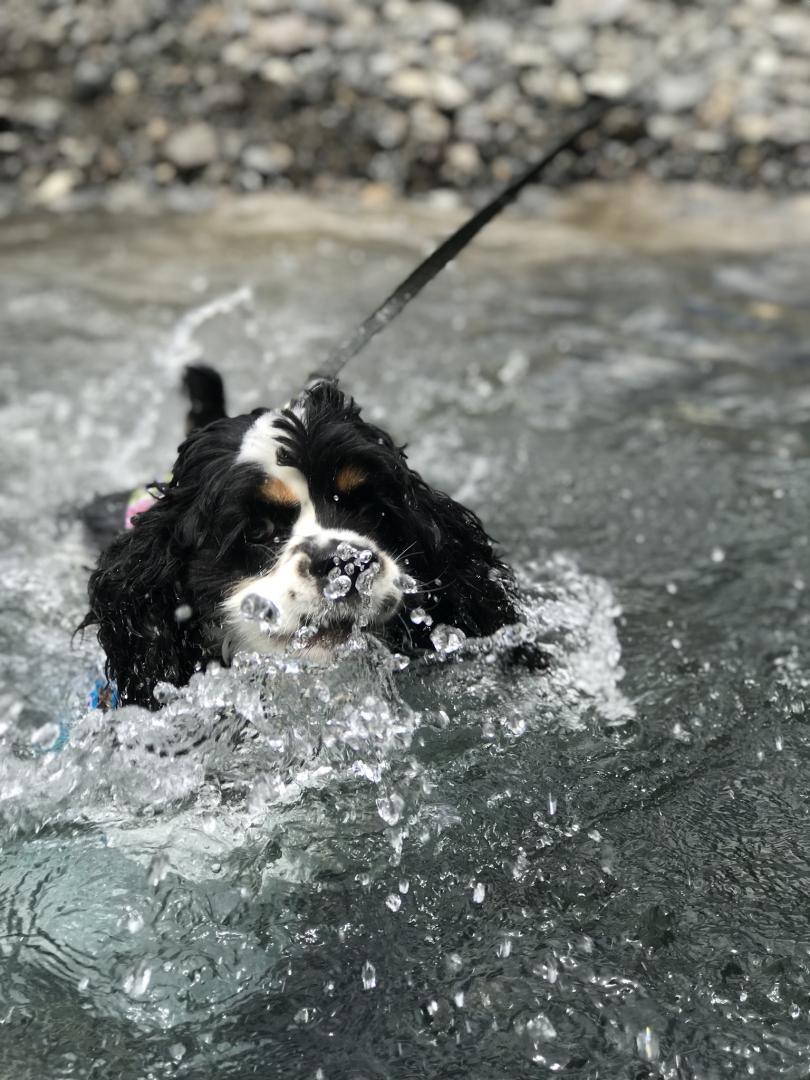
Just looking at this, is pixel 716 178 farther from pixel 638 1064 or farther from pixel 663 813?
pixel 638 1064

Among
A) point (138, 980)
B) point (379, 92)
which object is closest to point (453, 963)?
point (138, 980)

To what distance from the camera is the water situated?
8.05 feet

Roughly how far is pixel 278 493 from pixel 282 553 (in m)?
0.13

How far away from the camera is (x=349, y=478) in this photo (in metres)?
2.89

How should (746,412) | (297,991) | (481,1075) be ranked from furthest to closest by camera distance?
(746,412)
(297,991)
(481,1075)

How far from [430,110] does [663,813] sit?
284 inches

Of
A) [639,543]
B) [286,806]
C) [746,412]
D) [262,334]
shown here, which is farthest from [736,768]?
[262,334]

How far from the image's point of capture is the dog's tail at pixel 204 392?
375 cm

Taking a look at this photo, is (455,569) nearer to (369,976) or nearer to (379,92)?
(369,976)

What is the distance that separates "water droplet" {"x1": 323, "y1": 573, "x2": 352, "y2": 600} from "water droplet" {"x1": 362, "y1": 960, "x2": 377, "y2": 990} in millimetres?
757

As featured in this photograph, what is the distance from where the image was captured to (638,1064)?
92.8 inches

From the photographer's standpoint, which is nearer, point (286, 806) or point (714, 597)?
point (286, 806)

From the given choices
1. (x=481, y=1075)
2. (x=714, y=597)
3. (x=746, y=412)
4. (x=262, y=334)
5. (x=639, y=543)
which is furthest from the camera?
(x=262, y=334)

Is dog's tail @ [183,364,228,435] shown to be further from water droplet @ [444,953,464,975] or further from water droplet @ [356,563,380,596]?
water droplet @ [444,953,464,975]
